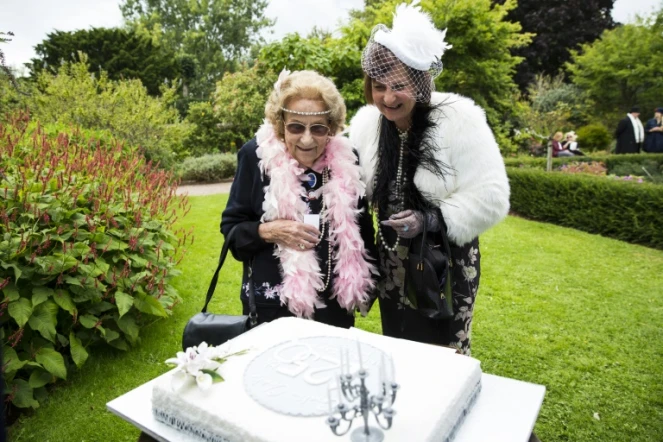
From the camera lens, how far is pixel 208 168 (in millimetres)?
13508

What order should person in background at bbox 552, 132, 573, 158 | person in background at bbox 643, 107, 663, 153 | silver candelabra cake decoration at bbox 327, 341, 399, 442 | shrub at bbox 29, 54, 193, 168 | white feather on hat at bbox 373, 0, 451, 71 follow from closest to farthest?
1. silver candelabra cake decoration at bbox 327, 341, 399, 442
2. white feather on hat at bbox 373, 0, 451, 71
3. shrub at bbox 29, 54, 193, 168
4. person in background at bbox 643, 107, 663, 153
5. person in background at bbox 552, 132, 573, 158

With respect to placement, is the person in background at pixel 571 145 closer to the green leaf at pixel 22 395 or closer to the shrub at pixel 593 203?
the shrub at pixel 593 203

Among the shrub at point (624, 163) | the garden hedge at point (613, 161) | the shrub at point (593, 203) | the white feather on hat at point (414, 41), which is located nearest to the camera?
the white feather on hat at point (414, 41)

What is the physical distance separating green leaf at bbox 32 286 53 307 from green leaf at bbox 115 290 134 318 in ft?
1.23

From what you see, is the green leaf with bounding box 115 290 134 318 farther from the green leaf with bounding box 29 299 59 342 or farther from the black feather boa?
the black feather boa

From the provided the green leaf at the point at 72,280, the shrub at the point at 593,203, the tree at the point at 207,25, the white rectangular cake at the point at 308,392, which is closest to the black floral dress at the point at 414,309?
the white rectangular cake at the point at 308,392

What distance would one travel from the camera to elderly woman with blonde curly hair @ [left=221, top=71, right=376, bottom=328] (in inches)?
76.6

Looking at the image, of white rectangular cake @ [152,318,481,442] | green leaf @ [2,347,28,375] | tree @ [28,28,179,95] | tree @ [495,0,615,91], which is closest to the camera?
white rectangular cake @ [152,318,481,442]

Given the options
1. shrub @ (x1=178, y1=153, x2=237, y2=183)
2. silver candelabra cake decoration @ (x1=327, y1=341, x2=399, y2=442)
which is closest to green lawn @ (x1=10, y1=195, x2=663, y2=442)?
silver candelabra cake decoration @ (x1=327, y1=341, x2=399, y2=442)

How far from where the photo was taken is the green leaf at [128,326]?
10.4 feet

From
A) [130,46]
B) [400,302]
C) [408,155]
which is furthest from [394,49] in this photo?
[130,46]

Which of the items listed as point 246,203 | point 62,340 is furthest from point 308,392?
point 62,340

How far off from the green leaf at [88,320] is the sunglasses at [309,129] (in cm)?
187

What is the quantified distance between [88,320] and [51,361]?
0.33 metres
